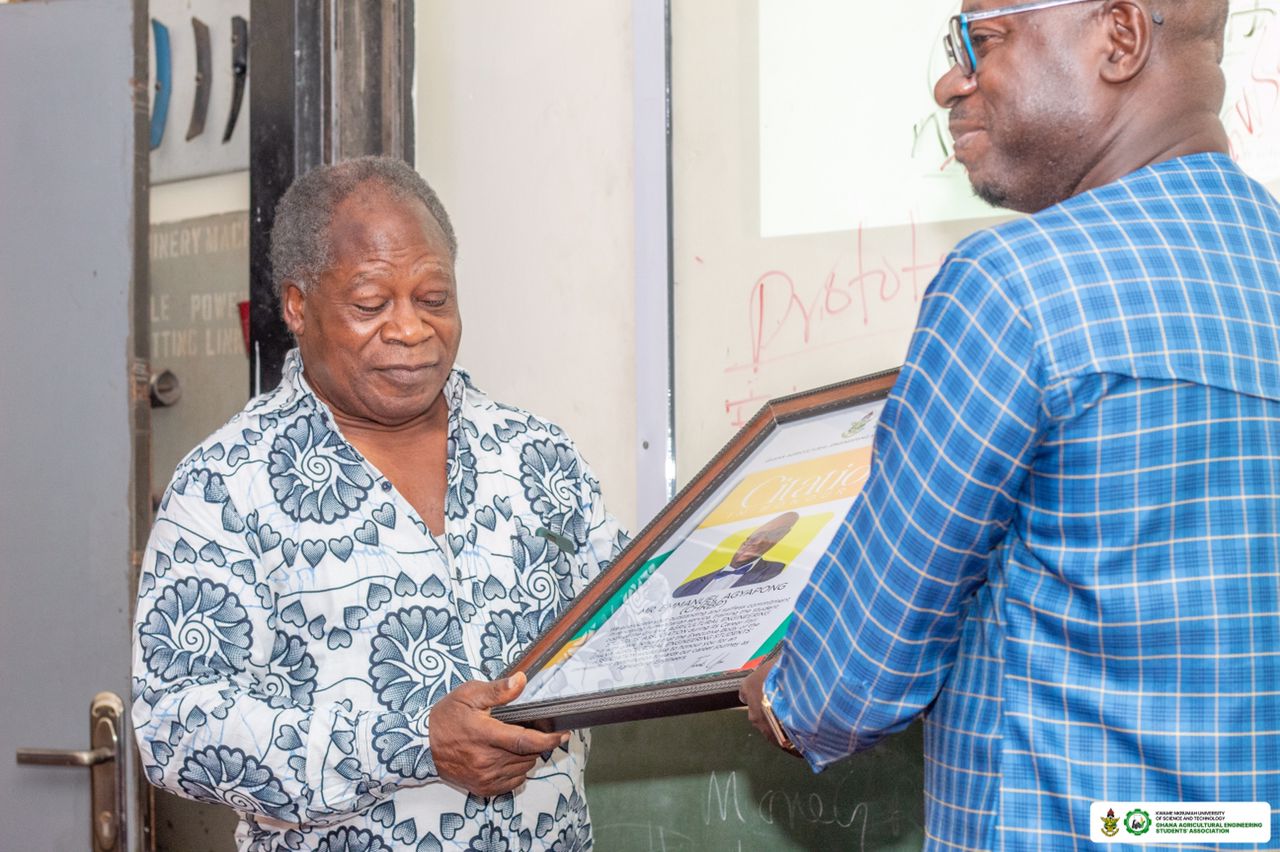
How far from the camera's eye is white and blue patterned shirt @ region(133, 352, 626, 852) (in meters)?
1.62

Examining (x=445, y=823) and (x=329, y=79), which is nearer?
(x=445, y=823)

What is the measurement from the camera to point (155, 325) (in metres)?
3.44

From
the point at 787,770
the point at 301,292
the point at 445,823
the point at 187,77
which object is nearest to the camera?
the point at 445,823

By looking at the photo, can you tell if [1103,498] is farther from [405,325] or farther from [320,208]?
[320,208]

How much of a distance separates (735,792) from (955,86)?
5.37 feet

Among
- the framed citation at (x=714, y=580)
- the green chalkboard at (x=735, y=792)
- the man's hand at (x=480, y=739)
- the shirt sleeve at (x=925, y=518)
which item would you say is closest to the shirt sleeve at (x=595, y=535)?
the framed citation at (x=714, y=580)

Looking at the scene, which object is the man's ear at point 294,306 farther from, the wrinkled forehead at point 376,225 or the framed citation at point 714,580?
the framed citation at point 714,580

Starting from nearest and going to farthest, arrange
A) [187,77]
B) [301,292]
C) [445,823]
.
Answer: [445,823]
[301,292]
[187,77]

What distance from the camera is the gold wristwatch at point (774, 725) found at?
1.31 meters

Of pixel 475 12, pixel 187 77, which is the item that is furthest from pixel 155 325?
pixel 475 12

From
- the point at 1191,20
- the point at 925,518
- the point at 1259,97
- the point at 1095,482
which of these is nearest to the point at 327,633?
the point at 925,518

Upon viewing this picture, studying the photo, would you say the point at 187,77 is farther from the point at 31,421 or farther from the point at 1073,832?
the point at 1073,832

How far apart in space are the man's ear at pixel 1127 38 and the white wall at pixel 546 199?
1.54 meters

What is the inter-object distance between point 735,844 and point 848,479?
1.12 metres
